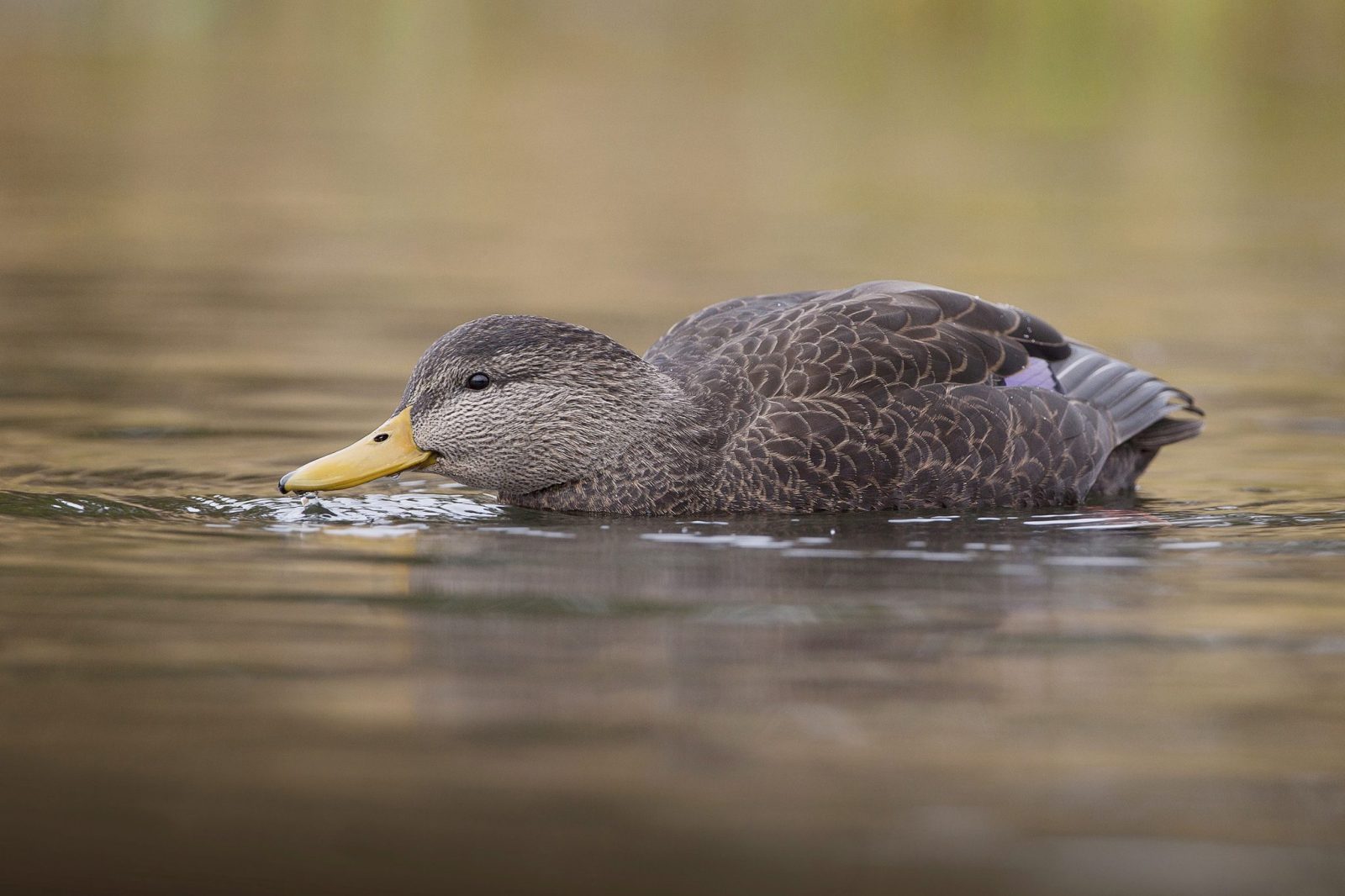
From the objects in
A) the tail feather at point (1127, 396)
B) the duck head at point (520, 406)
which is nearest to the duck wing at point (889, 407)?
the tail feather at point (1127, 396)

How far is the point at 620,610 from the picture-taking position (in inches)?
243

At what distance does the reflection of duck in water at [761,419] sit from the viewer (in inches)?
308

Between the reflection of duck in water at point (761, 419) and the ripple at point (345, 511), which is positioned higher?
the reflection of duck in water at point (761, 419)

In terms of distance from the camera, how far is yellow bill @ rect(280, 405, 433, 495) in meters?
7.41

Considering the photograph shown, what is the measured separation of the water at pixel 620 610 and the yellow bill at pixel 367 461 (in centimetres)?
20

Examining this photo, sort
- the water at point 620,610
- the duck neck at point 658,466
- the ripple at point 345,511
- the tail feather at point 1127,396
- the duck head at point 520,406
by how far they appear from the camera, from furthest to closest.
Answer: the tail feather at point 1127,396, the duck neck at point 658,466, the duck head at point 520,406, the ripple at point 345,511, the water at point 620,610

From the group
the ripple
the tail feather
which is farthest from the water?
the tail feather

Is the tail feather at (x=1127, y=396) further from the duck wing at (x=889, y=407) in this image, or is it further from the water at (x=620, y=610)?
the water at (x=620, y=610)

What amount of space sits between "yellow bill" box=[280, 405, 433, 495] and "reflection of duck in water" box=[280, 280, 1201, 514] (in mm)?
10

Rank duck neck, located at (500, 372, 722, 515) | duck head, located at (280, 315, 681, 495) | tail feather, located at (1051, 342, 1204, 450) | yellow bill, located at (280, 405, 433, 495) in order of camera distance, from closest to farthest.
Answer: yellow bill, located at (280, 405, 433, 495)
duck head, located at (280, 315, 681, 495)
duck neck, located at (500, 372, 722, 515)
tail feather, located at (1051, 342, 1204, 450)

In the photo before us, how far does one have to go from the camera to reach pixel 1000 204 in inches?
778

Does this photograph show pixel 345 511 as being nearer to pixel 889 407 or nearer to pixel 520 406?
pixel 520 406

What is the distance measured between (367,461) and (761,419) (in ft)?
4.95

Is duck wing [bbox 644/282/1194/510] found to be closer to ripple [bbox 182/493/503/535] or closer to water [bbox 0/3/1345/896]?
water [bbox 0/3/1345/896]
